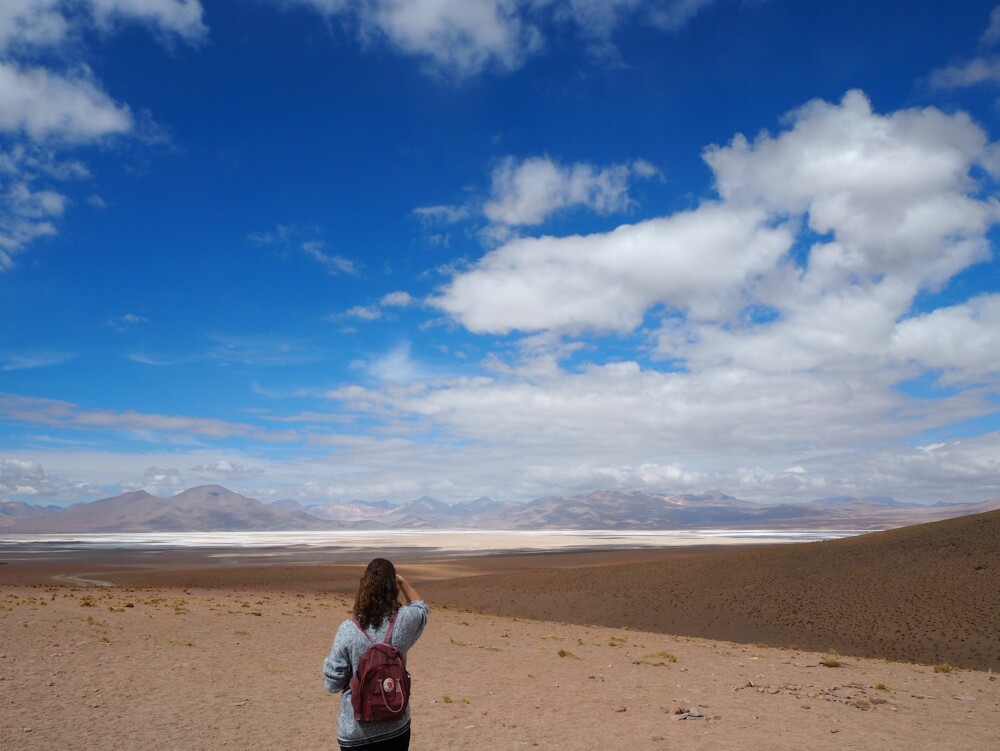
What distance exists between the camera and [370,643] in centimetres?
429

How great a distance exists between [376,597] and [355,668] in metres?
0.44

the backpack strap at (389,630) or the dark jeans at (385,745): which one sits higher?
the backpack strap at (389,630)

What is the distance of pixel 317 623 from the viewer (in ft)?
71.1

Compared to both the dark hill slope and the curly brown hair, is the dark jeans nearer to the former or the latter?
the curly brown hair

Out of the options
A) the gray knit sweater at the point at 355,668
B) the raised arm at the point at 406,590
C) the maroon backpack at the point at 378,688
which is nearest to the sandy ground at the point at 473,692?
the raised arm at the point at 406,590

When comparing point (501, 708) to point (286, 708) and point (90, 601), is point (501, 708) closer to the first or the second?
point (286, 708)

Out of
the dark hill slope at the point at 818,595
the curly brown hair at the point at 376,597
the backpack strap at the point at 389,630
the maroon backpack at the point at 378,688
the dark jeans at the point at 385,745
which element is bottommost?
the dark hill slope at the point at 818,595

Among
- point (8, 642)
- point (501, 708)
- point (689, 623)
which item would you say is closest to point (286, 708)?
point (501, 708)

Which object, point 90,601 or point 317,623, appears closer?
point 317,623

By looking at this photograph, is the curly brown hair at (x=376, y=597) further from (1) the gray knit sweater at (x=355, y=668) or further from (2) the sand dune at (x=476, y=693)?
(2) the sand dune at (x=476, y=693)

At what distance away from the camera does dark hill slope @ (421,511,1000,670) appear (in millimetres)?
23156

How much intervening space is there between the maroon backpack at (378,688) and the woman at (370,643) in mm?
93

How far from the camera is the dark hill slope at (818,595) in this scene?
23156mm

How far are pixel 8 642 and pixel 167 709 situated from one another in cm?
690
